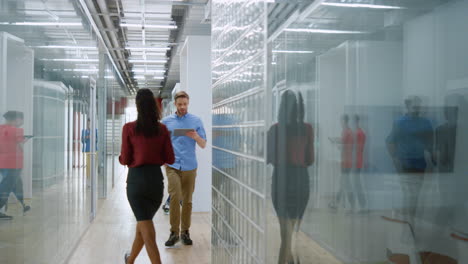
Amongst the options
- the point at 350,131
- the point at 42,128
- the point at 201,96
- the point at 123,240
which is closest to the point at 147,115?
the point at 42,128

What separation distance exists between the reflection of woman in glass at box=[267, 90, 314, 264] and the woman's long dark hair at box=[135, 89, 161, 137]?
1539 mm

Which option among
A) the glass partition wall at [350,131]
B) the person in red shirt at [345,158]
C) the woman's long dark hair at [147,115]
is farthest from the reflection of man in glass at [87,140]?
the person in red shirt at [345,158]

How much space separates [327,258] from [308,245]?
139 mm

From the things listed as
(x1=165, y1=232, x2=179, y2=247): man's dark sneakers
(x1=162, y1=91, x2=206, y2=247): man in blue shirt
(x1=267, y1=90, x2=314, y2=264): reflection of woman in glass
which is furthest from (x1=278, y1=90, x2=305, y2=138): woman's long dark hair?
(x1=165, y1=232, x2=179, y2=247): man's dark sneakers

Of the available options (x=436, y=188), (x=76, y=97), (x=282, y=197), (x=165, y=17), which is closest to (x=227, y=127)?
(x=282, y=197)

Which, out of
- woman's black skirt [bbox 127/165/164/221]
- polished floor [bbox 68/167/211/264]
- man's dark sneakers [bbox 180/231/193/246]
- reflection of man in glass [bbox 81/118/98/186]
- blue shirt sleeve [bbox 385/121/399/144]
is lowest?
polished floor [bbox 68/167/211/264]

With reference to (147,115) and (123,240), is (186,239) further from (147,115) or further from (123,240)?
(147,115)

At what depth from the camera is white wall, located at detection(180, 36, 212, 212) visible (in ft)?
23.5

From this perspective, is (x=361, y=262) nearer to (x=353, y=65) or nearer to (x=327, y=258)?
(x=327, y=258)

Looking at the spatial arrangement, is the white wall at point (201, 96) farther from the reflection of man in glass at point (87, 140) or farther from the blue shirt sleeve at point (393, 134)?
the blue shirt sleeve at point (393, 134)

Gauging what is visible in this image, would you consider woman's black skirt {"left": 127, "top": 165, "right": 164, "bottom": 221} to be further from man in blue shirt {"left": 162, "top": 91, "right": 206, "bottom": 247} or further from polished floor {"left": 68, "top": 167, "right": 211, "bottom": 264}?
man in blue shirt {"left": 162, "top": 91, "right": 206, "bottom": 247}

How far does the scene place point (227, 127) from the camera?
339 cm

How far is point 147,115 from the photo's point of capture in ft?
11.6

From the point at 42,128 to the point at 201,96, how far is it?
13.5 ft
